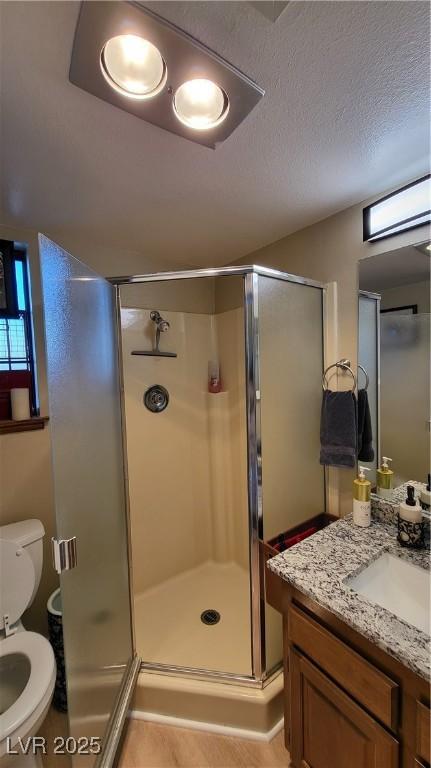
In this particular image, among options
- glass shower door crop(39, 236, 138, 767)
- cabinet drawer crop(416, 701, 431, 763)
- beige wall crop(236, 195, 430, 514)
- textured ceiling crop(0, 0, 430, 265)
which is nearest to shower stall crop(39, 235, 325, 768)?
glass shower door crop(39, 236, 138, 767)

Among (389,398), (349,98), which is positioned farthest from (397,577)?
(349,98)

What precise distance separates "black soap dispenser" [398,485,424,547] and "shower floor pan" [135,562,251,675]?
1.00 meters

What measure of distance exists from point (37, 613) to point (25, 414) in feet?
3.66

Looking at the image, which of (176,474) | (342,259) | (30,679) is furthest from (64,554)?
(342,259)

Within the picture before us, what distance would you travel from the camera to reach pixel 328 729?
3.13 ft

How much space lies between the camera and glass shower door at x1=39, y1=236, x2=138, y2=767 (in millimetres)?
918

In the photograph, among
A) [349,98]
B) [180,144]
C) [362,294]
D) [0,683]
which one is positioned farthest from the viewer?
[362,294]

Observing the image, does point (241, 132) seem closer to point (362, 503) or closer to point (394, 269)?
point (394, 269)

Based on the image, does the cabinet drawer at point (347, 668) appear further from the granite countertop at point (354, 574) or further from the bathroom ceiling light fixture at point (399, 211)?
the bathroom ceiling light fixture at point (399, 211)

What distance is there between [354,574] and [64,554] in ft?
3.19

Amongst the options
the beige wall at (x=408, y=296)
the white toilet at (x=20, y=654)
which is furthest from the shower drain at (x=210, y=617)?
the beige wall at (x=408, y=296)

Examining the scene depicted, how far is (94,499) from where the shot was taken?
3.82ft

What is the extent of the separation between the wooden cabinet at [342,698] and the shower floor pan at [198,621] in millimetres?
455

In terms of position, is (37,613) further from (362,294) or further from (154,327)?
(362,294)
